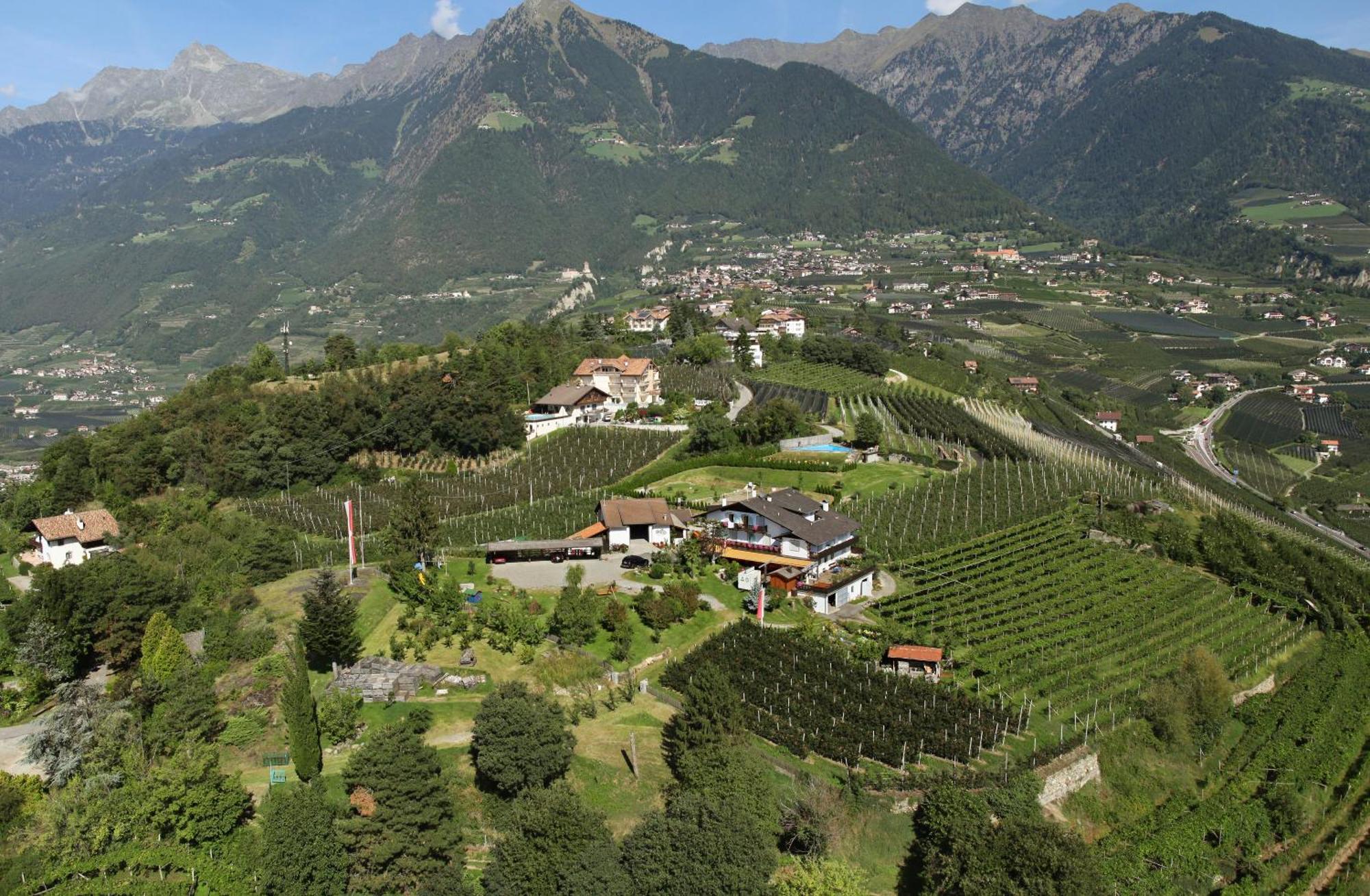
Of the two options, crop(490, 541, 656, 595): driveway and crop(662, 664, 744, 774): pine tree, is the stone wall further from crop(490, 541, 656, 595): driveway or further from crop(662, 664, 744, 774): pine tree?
crop(490, 541, 656, 595): driveway

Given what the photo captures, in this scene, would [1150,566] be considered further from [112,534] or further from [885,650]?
[112,534]

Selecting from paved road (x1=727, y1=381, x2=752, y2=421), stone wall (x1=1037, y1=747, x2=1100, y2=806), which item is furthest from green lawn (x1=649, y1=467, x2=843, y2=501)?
stone wall (x1=1037, y1=747, x2=1100, y2=806)

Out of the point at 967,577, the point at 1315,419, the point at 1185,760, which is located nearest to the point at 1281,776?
the point at 1185,760

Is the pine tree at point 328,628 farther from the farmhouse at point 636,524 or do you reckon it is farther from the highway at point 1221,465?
the highway at point 1221,465

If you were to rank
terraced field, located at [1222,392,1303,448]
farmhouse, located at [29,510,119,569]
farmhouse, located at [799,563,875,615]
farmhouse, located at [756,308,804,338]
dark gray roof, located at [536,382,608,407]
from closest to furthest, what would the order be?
1. farmhouse, located at [799,563,875,615]
2. farmhouse, located at [29,510,119,569]
3. dark gray roof, located at [536,382,608,407]
4. terraced field, located at [1222,392,1303,448]
5. farmhouse, located at [756,308,804,338]

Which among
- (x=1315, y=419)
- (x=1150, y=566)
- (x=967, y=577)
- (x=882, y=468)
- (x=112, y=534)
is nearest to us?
(x=967, y=577)

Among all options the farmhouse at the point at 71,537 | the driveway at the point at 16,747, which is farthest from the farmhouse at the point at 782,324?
the driveway at the point at 16,747
